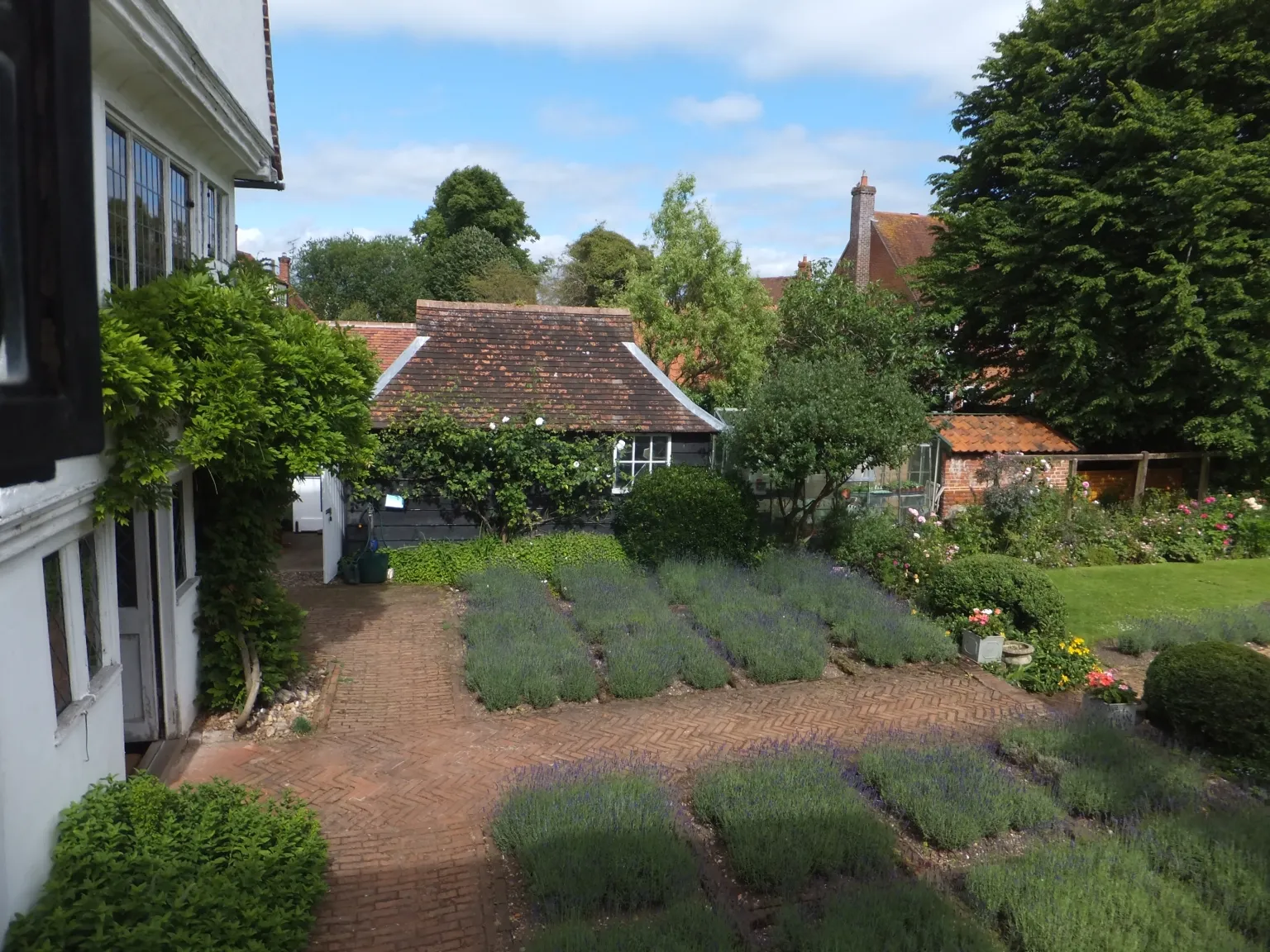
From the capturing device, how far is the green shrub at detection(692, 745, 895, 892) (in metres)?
5.68

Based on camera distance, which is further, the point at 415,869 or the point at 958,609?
the point at 958,609

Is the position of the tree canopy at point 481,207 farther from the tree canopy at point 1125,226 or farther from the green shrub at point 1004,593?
the green shrub at point 1004,593

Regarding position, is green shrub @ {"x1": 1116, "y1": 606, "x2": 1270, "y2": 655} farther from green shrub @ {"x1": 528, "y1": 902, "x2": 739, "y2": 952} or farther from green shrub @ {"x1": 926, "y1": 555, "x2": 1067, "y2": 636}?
green shrub @ {"x1": 528, "y1": 902, "x2": 739, "y2": 952}

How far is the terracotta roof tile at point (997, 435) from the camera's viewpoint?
17.8 metres

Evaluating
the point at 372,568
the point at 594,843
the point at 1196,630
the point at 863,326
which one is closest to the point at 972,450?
the point at 863,326

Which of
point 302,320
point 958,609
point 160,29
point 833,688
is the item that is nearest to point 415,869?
point 302,320

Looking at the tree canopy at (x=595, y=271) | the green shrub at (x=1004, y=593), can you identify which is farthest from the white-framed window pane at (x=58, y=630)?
the tree canopy at (x=595, y=271)

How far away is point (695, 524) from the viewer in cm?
1377

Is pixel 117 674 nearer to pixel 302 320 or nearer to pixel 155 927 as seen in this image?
pixel 155 927

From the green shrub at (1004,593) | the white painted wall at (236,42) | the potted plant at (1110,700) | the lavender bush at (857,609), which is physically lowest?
the potted plant at (1110,700)

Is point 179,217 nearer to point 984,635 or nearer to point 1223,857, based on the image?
point 1223,857

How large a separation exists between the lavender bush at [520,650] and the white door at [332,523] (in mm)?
2734

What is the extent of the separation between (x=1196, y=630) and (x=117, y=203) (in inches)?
533

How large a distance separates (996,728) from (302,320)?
7744mm
